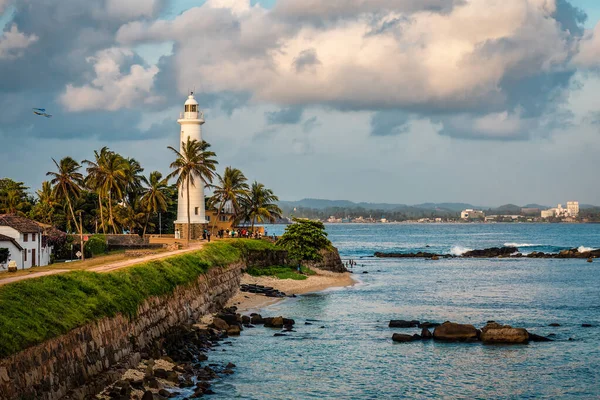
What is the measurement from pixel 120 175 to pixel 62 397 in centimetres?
5881

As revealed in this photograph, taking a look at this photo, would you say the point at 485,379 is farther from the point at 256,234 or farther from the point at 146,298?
the point at 256,234

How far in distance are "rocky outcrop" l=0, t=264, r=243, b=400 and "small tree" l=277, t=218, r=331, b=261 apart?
112ft

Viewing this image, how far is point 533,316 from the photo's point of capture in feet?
159

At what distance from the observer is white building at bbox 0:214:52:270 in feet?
172

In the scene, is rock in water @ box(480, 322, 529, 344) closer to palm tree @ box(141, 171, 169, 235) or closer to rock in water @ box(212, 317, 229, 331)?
rock in water @ box(212, 317, 229, 331)

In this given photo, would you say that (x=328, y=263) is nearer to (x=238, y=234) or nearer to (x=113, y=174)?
(x=238, y=234)

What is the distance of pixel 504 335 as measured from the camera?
3831cm

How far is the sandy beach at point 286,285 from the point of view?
5425 centimetres

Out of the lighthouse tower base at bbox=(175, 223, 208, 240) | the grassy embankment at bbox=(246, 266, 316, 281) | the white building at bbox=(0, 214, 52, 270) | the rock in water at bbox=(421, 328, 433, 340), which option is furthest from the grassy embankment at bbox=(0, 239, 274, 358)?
the lighthouse tower base at bbox=(175, 223, 208, 240)

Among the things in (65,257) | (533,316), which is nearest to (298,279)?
(65,257)

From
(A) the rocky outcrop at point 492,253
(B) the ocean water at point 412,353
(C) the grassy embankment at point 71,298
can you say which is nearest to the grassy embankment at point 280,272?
(B) the ocean water at point 412,353

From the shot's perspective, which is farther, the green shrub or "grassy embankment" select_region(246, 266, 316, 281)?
"grassy embankment" select_region(246, 266, 316, 281)

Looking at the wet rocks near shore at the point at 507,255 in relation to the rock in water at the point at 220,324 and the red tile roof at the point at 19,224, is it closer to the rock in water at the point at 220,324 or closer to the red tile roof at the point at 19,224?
the red tile roof at the point at 19,224

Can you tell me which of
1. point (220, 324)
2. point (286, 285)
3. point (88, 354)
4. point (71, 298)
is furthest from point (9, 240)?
point (88, 354)
